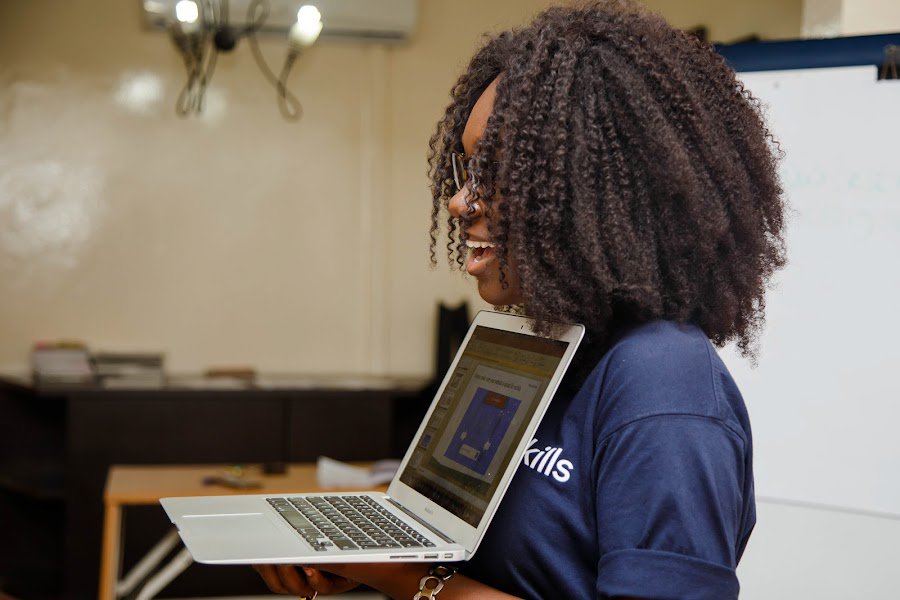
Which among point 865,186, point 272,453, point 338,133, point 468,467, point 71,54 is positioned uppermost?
point 71,54

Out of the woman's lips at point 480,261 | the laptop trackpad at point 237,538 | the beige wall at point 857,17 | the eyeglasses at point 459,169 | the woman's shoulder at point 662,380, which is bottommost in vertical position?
the laptop trackpad at point 237,538

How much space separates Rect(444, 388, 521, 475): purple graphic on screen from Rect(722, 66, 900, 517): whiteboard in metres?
0.88

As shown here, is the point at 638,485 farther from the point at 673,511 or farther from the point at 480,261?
the point at 480,261

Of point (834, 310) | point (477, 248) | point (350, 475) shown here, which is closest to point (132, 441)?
point (350, 475)

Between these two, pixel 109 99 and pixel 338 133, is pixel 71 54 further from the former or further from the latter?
pixel 338 133

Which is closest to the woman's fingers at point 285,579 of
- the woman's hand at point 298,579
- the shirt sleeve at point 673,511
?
the woman's hand at point 298,579

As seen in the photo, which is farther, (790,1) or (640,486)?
(790,1)

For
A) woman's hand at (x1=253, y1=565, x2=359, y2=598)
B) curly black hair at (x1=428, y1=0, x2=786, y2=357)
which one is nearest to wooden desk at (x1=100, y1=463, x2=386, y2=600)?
woman's hand at (x1=253, y1=565, x2=359, y2=598)

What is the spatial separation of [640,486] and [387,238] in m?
3.80

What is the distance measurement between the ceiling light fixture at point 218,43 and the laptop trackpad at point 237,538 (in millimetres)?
2992

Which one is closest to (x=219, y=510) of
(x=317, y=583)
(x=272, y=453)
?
(x=317, y=583)

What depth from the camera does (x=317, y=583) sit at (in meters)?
1.07

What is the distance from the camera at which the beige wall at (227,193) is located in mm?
4285

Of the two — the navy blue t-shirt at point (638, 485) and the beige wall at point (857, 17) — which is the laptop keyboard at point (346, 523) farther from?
the beige wall at point (857, 17)
